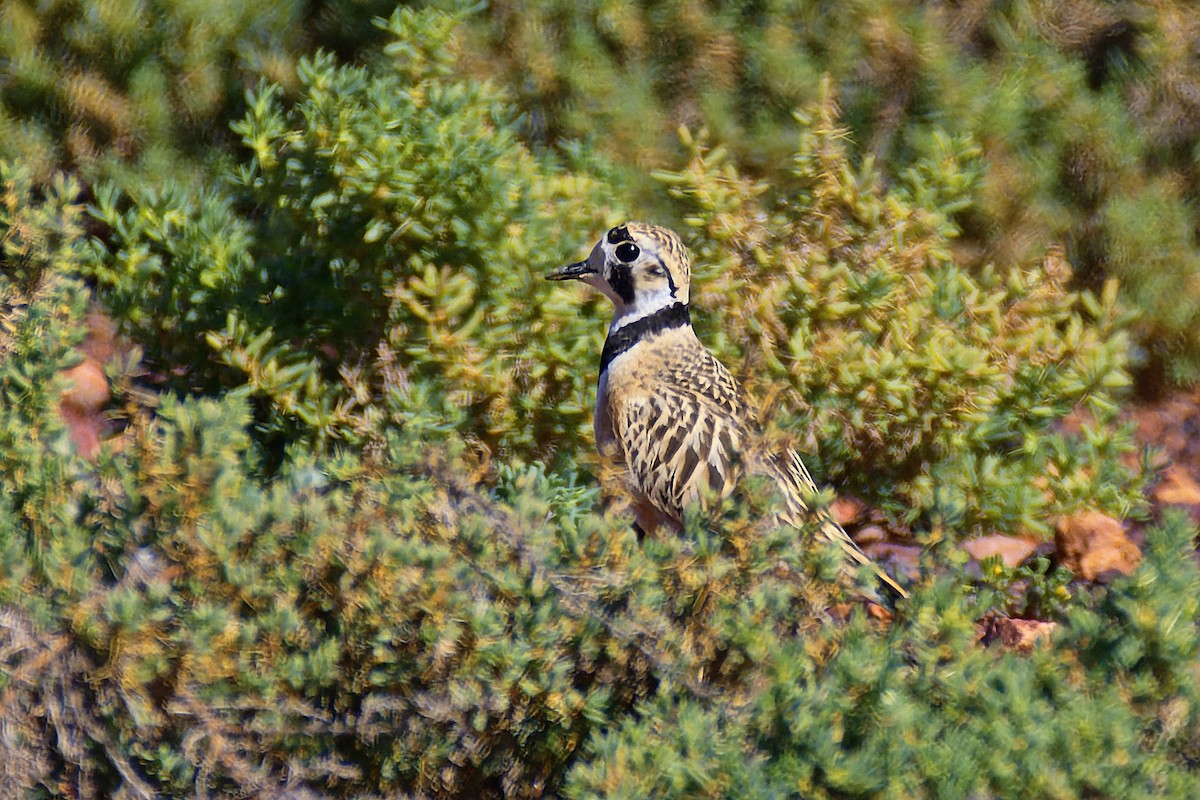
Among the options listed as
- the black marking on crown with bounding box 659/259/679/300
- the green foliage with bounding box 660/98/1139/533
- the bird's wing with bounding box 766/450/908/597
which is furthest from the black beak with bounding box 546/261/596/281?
the bird's wing with bounding box 766/450/908/597

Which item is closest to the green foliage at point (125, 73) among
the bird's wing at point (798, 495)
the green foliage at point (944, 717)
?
the bird's wing at point (798, 495)

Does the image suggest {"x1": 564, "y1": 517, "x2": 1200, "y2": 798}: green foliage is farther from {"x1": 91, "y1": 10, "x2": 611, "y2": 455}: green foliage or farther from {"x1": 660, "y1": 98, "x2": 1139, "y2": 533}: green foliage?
{"x1": 91, "y1": 10, "x2": 611, "y2": 455}: green foliage

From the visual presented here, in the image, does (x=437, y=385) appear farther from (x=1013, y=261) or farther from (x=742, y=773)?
(x=1013, y=261)

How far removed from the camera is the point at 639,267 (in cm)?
463

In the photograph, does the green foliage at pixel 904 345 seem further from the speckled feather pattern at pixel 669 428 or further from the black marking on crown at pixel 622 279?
the black marking on crown at pixel 622 279

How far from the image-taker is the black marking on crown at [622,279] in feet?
15.2

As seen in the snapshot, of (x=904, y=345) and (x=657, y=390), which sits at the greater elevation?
(x=904, y=345)

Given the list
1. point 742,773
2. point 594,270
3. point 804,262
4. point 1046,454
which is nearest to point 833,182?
point 804,262

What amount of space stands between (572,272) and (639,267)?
25 centimetres

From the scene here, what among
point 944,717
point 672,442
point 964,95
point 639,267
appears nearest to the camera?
point 944,717

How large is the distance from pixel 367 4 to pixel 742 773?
4436 millimetres

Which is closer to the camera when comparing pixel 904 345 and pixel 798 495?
pixel 798 495

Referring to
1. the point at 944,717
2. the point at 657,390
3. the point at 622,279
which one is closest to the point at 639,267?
the point at 622,279

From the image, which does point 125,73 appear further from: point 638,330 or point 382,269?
point 638,330
